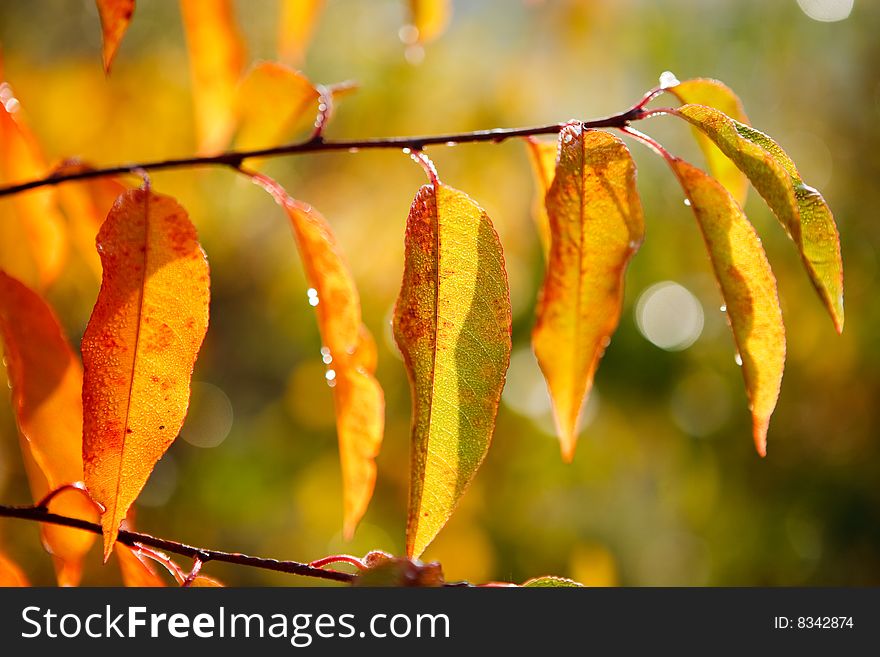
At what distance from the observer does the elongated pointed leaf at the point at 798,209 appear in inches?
15.1

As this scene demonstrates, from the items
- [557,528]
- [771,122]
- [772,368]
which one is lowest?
[772,368]

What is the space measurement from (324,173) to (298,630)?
6.85 feet

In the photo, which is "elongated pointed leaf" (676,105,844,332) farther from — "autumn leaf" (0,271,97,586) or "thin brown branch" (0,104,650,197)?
"autumn leaf" (0,271,97,586)

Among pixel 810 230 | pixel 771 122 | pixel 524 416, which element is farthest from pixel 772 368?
pixel 771 122

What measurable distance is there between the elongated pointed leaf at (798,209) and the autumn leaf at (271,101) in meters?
0.35

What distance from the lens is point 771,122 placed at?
256cm

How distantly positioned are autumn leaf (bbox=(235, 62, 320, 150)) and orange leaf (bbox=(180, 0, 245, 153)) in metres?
0.04

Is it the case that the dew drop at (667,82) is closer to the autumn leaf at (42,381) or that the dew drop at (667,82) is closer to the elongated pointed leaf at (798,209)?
the elongated pointed leaf at (798,209)

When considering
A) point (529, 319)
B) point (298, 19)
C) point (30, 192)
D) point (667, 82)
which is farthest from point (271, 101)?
point (529, 319)

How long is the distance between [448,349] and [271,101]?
363 millimetres

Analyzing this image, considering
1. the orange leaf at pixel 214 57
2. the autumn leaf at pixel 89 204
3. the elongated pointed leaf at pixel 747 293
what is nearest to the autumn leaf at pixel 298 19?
the orange leaf at pixel 214 57

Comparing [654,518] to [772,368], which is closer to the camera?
[772,368]

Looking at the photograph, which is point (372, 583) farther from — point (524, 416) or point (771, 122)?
point (771, 122)

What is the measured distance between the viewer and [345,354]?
0.57 m
